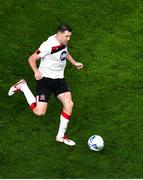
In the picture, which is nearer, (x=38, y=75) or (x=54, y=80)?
(x=38, y=75)

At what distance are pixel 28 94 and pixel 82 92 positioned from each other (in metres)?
1.93

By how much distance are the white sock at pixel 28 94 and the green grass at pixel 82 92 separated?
559mm

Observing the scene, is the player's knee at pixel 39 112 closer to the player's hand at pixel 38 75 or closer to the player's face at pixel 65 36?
the player's hand at pixel 38 75

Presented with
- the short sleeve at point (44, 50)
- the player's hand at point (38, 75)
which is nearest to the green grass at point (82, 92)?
the player's hand at point (38, 75)

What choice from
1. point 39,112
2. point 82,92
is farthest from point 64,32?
point 82,92

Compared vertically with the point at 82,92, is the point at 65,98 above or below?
above

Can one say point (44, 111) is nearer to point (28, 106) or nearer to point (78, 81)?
point (28, 106)

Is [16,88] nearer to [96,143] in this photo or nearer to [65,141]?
[65,141]

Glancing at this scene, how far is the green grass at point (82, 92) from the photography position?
14.0 m

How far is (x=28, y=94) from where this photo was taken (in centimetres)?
1536

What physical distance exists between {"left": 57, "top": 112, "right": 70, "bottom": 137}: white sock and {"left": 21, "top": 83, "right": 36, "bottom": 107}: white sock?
92 cm

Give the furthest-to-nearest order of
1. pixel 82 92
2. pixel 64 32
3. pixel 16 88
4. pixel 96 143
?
pixel 82 92
pixel 16 88
pixel 96 143
pixel 64 32

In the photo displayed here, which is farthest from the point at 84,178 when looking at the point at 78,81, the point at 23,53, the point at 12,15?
the point at 12,15

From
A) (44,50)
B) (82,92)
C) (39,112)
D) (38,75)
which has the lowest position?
(82,92)
